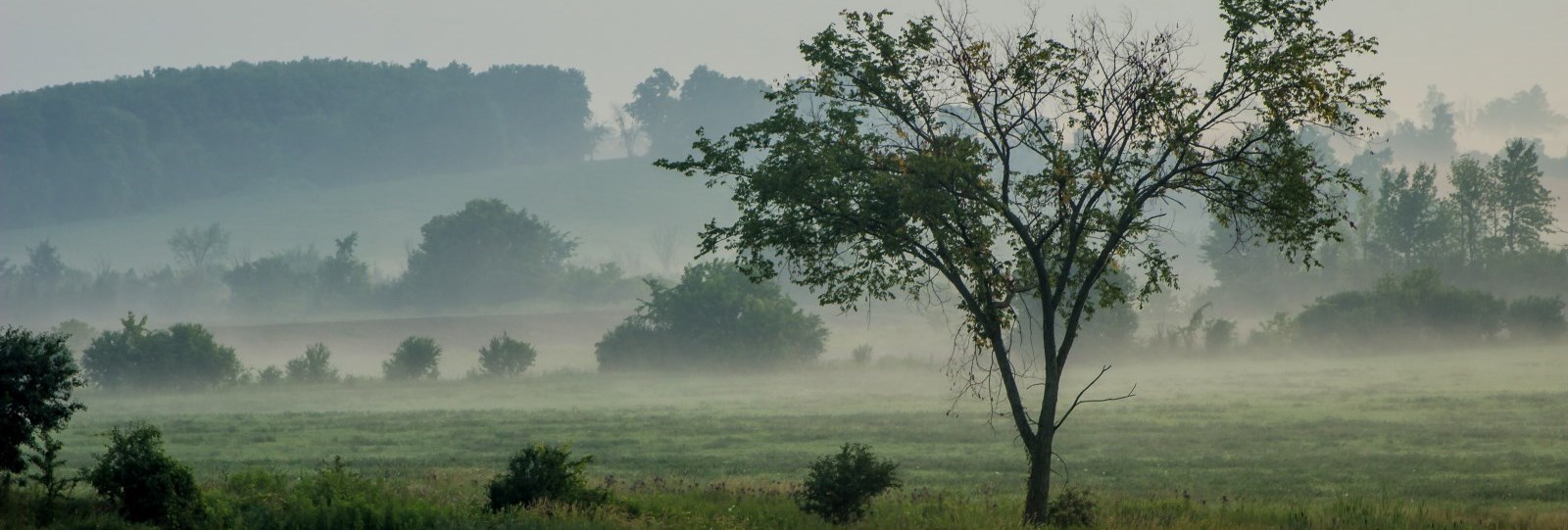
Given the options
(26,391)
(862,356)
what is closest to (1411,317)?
(862,356)

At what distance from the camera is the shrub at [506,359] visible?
81562mm

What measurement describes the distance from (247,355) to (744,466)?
83340mm

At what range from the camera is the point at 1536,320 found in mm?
80562

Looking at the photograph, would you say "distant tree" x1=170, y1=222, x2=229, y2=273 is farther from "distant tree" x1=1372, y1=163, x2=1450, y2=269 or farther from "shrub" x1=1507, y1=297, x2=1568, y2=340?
"shrub" x1=1507, y1=297, x2=1568, y2=340

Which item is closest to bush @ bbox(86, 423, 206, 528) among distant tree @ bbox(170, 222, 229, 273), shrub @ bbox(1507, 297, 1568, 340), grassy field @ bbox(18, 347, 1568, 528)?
grassy field @ bbox(18, 347, 1568, 528)

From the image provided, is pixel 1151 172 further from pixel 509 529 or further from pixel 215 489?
pixel 215 489

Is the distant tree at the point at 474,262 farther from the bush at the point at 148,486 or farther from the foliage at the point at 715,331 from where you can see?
the bush at the point at 148,486

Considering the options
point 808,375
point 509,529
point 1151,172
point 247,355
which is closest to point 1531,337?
point 808,375

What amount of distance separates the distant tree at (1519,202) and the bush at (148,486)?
366 ft

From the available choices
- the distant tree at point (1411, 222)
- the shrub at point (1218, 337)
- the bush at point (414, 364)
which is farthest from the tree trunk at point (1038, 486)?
the distant tree at point (1411, 222)

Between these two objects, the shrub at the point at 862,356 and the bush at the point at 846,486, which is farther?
the shrub at the point at 862,356

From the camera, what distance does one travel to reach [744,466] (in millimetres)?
34906

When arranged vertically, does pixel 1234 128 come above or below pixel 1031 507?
above

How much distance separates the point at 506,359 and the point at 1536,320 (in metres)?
61.6
